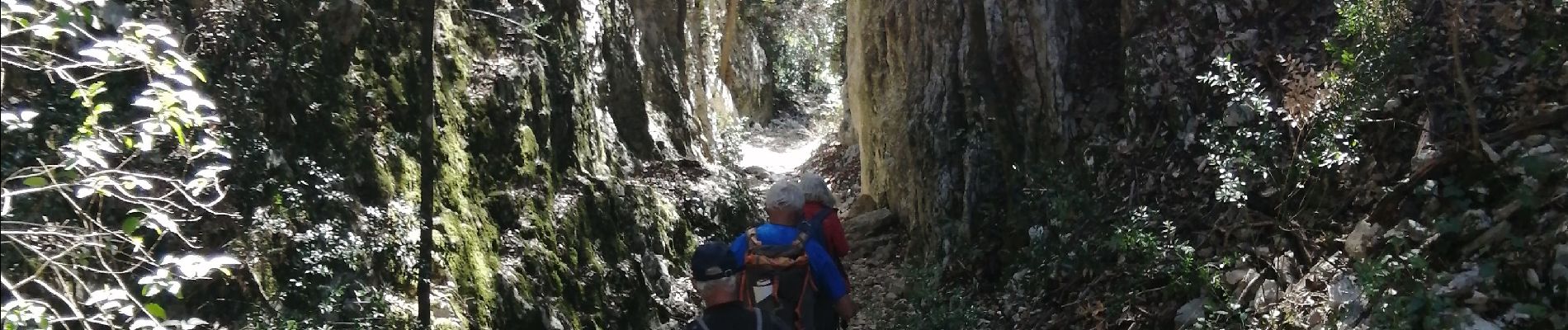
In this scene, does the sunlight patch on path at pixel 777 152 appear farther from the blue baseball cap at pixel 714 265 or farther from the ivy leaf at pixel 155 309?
the ivy leaf at pixel 155 309

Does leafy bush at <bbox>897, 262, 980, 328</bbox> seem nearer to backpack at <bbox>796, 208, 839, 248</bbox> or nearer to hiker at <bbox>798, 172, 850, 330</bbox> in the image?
hiker at <bbox>798, 172, 850, 330</bbox>

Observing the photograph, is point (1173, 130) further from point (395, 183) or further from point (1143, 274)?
point (395, 183)

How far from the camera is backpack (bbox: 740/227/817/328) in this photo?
4.33 metres

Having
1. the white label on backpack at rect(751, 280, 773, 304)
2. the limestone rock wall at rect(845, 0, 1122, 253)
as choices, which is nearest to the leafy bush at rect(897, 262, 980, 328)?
the limestone rock wall at rect(845, 0, 1122, 253)

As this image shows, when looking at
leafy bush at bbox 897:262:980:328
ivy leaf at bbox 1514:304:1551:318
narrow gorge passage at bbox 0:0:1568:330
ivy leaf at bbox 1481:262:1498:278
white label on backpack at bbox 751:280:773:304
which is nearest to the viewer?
narrow gorge passage at bbox 0:0:1568:330

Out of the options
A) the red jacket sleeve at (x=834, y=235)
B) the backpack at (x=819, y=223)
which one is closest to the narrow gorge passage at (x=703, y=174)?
the red jacket sleeve at (x=834, y=235)

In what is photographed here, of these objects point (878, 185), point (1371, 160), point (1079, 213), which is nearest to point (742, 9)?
point (878, 185)

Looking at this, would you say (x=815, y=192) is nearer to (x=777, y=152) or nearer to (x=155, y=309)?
(x=155, y=309)

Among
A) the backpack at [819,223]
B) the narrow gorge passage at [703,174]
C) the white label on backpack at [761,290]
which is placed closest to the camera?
the narrow gorge passage at [703,174]

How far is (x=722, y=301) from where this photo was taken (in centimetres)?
344

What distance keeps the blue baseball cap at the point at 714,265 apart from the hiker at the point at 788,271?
0.68m

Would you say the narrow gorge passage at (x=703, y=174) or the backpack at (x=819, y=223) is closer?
the narrow gorge passage at (x=703, y=174)

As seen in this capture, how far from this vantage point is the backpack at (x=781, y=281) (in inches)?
170

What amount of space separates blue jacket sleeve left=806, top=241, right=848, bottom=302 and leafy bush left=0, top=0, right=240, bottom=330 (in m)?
2.36
